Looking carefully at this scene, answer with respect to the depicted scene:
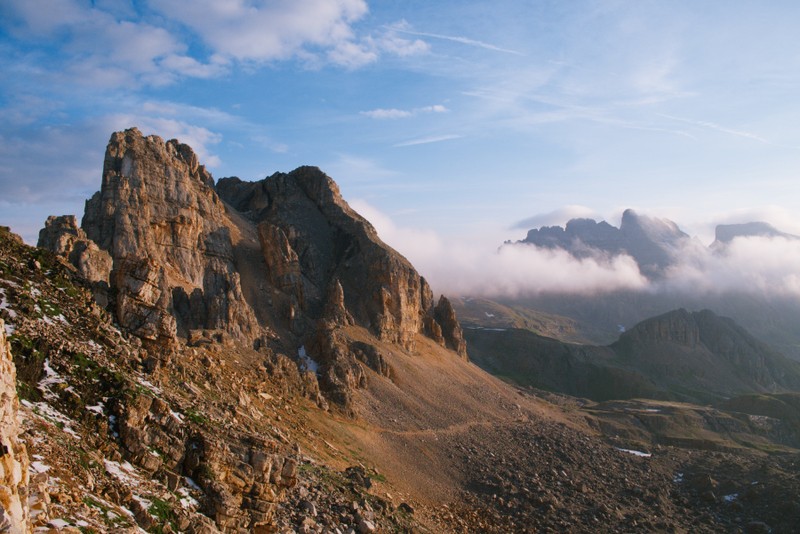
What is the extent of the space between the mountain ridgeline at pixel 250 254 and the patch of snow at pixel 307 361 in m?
0.70

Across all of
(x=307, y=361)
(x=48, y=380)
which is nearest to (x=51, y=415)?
(x=48, y=380)

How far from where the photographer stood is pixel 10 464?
1348 centimetres

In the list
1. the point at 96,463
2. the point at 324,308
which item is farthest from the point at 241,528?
the point at 324,308

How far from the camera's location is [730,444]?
120 m

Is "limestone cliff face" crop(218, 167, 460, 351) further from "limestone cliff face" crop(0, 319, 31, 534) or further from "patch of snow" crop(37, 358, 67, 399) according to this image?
"limestone cliff face" crop(0, 319, 31, 534)

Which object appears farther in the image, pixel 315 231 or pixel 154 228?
pixel 315 231

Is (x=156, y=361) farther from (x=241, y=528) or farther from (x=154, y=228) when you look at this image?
(x=154, y=228)

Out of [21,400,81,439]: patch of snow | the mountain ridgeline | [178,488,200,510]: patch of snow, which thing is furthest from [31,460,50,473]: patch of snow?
the mountain ridgeline

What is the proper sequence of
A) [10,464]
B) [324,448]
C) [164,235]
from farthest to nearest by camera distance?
[164,235], [324,448], [10,464]

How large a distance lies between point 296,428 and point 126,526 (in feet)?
119

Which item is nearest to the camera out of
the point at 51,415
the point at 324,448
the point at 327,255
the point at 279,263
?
the point at 51,415

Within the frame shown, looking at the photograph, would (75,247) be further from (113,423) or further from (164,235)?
(113,423)

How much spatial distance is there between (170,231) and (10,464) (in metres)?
68.9

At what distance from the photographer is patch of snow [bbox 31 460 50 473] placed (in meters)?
17.8
